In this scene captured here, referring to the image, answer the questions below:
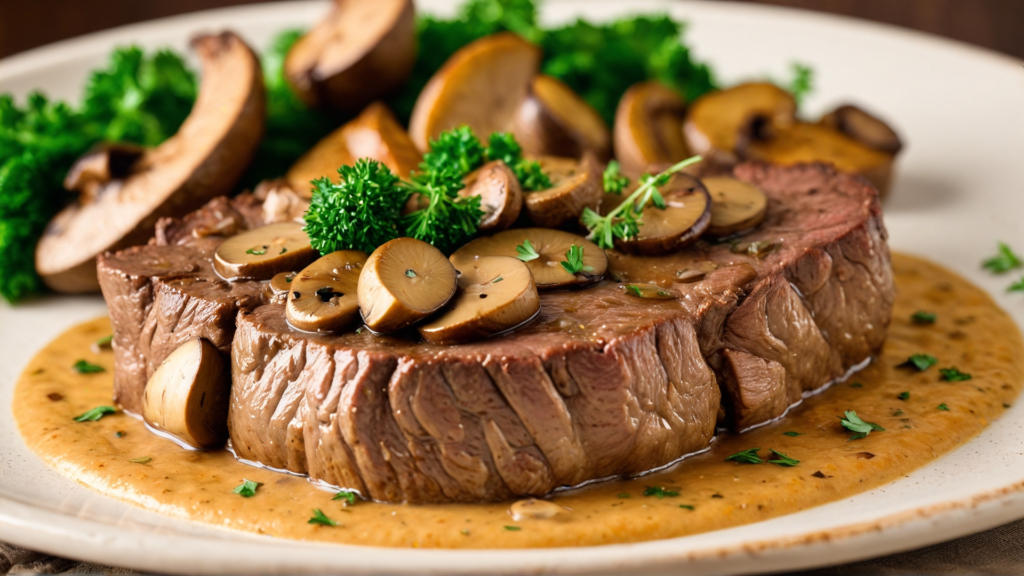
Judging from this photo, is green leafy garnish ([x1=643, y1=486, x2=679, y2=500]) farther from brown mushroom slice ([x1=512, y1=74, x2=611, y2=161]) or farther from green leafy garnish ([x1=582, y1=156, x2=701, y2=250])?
brown mushroom slice ([x1=512, y1=74, x2=611, y2=161])

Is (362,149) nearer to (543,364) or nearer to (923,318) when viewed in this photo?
(543,364)

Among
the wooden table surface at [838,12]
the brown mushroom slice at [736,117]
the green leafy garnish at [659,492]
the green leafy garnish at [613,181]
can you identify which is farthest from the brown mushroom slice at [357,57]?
the wooden table surface at [838,12]

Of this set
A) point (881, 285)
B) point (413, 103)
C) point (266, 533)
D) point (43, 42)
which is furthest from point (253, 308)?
point (43, 42)

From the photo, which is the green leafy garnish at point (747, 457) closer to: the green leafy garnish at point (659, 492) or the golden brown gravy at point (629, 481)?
the golden brown gravy at point (629, 481)

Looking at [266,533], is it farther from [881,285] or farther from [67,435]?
[881,285]

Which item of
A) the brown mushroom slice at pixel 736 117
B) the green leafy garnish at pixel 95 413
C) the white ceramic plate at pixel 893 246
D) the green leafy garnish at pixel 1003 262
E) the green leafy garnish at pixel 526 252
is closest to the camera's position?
the white ceramic plate at pixel 893 246

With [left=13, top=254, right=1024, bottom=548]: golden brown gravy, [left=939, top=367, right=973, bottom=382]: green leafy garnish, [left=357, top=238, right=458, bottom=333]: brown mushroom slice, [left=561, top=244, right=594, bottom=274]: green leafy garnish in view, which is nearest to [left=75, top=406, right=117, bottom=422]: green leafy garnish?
[left=13, top=254, right=1024, bottom=548]: golden brown gravy
